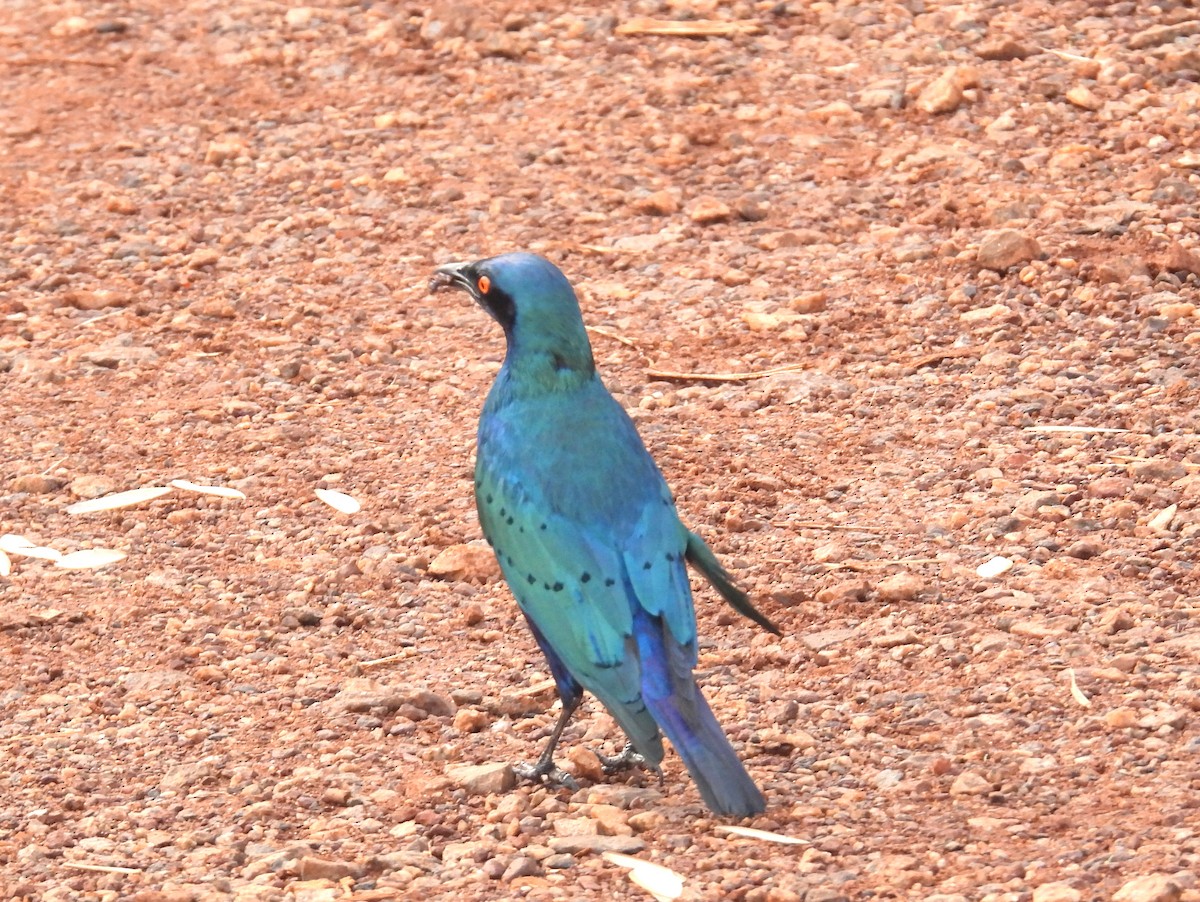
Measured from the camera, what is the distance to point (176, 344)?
6.63 m

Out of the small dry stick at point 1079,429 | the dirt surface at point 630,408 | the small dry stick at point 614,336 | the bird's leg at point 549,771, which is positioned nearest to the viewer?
the dirt surface at point 630,408

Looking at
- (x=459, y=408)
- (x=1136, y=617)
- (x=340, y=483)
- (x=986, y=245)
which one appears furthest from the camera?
(x=986, y=245)

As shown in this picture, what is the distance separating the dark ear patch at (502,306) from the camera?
4480 mm

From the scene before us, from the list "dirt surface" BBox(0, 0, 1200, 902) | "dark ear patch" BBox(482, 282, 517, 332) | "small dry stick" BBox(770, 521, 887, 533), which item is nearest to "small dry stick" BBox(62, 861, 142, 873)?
"dirt surface" BBox(0, 0, 1200, 902)

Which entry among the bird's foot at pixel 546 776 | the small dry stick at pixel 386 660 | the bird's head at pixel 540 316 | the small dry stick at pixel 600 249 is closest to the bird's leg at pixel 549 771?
the bird's foot at pixel 546 776

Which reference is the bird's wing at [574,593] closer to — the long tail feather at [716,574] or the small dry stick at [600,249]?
the long tail feather at [716,574]

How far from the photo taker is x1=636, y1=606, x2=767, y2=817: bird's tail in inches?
149

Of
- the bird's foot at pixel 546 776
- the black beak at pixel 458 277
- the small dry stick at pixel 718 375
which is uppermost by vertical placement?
the black beak at pixel 458 277

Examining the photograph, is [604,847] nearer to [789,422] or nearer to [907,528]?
[907,528]

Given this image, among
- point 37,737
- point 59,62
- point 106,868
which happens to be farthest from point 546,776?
point 59,62

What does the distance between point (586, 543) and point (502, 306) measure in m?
0.67

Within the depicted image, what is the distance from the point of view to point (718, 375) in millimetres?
6281

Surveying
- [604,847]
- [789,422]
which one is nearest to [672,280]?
[789,422]

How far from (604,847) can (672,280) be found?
3.30m
